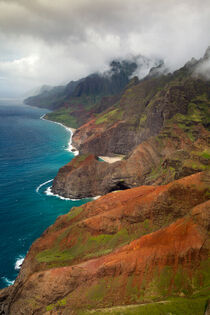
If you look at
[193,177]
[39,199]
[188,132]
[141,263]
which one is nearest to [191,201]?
[193,177]

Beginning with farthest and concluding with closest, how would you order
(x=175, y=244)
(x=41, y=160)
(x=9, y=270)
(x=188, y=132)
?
(x=41, y=160) → (x=188, y=132) → (x=9, y=270) → (x=175, y=244)

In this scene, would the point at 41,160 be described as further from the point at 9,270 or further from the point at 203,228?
the point at 203,228

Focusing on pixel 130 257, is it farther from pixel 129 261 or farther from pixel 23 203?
pixel 23 203

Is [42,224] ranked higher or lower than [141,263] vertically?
lower

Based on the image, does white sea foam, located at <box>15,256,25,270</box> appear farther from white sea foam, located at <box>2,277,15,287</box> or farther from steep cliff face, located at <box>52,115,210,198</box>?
steep cliff face, located at <box>52,115,210,198</box>

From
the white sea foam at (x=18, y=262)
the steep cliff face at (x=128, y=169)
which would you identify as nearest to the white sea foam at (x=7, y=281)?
the white sea foam at (x=18, y=262)

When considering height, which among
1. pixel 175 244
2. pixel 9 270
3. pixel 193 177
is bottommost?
pixel 9 270

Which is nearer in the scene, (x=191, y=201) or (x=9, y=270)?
(x=191, y=201)

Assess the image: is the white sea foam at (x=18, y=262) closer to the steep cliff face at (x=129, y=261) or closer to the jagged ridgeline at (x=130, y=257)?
the jagged ridgeline at (x=130, y=257)
